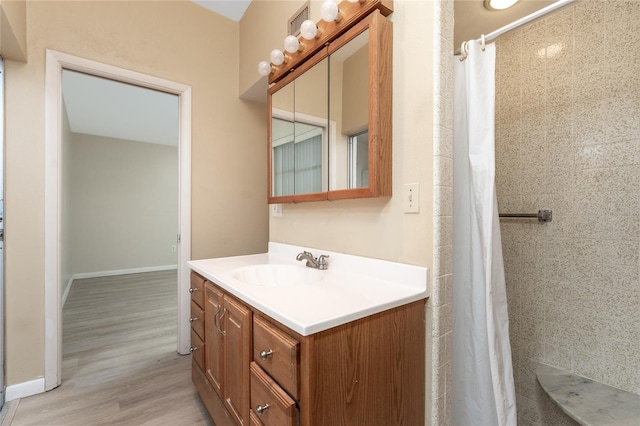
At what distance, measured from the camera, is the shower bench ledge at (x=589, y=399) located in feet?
3.81

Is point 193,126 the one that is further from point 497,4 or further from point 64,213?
point 497,4

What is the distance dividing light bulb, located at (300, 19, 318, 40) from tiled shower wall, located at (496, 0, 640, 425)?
3.76 feet

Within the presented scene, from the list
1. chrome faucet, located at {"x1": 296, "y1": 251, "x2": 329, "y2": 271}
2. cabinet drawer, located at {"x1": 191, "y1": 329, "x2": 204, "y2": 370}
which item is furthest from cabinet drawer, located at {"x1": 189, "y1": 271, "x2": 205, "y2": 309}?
chrome faucet, located at {"x1": 296, "y1": 251, "x2": 329, "y2": 271}

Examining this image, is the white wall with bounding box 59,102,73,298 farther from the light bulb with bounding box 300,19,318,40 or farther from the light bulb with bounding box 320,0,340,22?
the light bulb with bounding box 320,0,340,22

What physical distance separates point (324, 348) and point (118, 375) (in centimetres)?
198

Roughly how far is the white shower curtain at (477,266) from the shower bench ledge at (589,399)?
0.33 m

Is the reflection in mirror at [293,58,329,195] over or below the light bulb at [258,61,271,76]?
below

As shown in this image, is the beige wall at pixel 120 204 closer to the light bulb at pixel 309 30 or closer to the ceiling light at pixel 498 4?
the light bulb at pixel 309 30

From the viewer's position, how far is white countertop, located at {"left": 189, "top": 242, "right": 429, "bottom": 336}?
84cm

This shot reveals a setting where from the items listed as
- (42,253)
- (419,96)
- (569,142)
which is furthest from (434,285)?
(42,253)

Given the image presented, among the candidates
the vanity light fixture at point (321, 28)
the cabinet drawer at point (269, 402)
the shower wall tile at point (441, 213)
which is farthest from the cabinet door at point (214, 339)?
the vanity light fixture at point (321, 28)

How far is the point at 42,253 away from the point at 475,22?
298 cm

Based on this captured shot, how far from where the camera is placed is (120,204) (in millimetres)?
5156

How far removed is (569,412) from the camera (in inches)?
47.9
